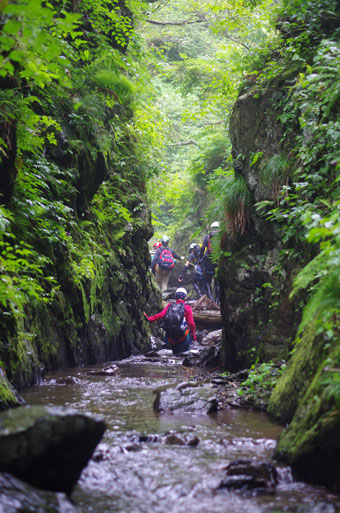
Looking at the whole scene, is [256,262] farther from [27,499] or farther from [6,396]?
[27,499]

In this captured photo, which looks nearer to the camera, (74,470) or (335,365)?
(74,470)

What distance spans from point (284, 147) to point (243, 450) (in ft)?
20.8

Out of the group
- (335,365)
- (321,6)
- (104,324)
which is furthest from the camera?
(104,324)

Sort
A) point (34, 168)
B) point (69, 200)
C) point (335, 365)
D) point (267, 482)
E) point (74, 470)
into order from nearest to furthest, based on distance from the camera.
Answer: point (74, 470) < point (267, 482) < point (335, 365) < point (34, 168) < point (69, 200)

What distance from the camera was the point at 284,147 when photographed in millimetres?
8898

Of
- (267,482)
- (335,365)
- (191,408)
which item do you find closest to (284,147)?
(191,408)

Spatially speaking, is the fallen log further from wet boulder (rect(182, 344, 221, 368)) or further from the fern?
the fern

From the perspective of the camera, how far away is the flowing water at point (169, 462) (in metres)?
3.06

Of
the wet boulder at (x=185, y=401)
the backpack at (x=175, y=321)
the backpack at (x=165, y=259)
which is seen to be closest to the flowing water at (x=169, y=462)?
the wet boulder at (x=185, y=401)

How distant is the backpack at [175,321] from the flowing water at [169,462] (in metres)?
5.41

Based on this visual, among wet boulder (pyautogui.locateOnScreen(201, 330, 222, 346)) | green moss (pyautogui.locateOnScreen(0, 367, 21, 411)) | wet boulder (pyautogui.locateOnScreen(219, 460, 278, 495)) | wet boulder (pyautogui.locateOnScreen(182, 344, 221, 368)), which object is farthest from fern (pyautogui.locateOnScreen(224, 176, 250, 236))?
wet boulder (pyautogui.locateOnScreen(219, 460, 278, 495))

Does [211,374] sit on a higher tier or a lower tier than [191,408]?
lower

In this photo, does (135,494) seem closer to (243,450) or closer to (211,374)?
(243,450)

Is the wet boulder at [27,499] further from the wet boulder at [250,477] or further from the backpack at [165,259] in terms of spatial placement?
the backpack at [165,259]
